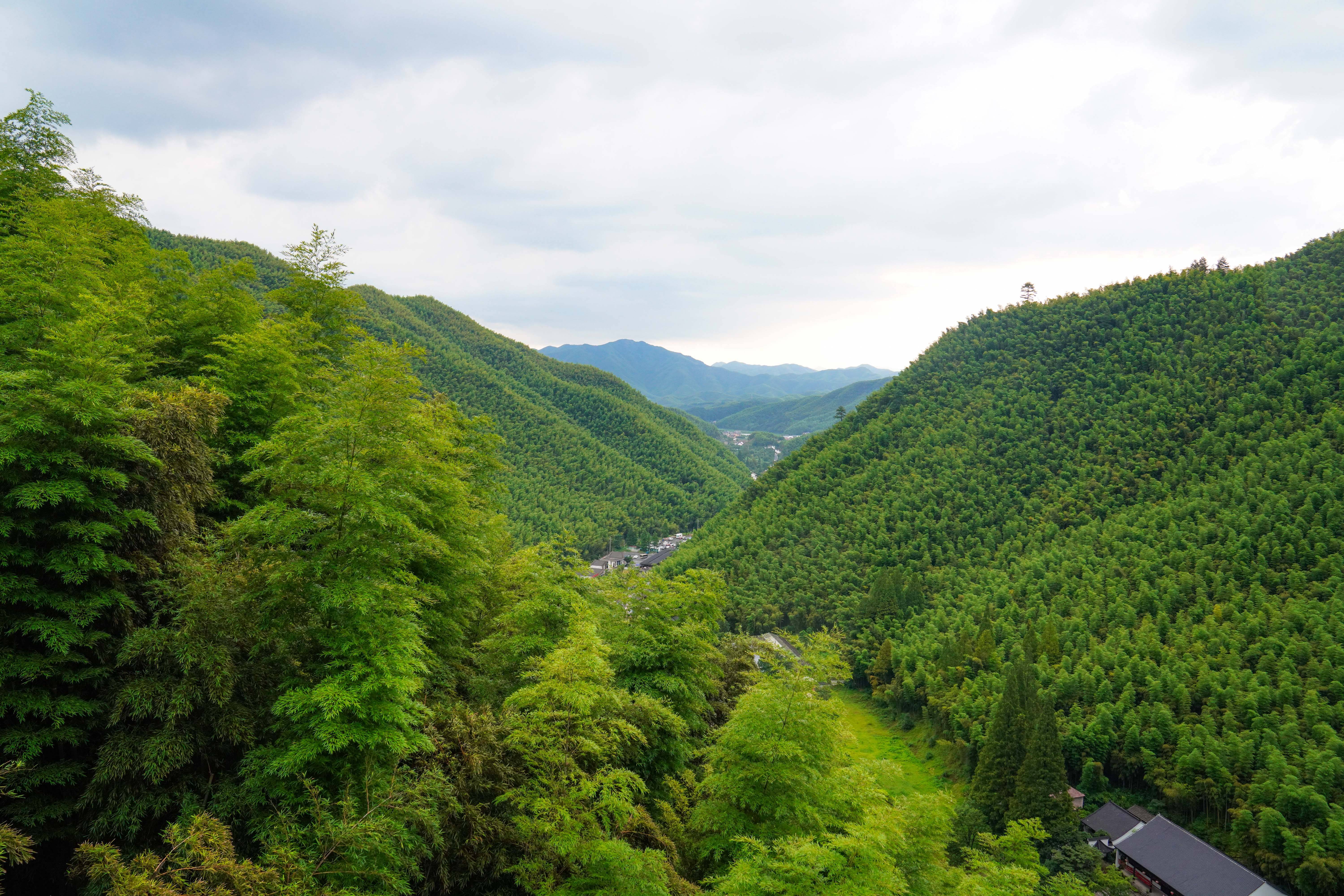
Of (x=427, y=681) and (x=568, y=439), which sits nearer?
(x=427, y=681)

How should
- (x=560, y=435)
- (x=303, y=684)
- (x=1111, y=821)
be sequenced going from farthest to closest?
(x=560, y=435) < (x=1111, y=821) < (x=303, y=684)

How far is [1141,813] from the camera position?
3544 centimetres

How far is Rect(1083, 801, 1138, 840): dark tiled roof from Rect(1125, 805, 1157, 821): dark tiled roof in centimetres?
30

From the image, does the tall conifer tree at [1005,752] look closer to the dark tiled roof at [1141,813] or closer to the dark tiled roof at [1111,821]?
the dark tiled roof at [1111,821]

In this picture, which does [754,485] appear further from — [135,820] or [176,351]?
[135,820]

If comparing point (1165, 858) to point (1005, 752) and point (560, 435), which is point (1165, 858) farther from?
point (560, 435)

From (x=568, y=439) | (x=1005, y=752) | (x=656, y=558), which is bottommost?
(x=656, y=558)

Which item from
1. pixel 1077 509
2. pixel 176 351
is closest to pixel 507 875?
pixel 176 351

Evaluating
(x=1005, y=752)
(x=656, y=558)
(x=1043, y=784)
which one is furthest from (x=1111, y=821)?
(x=656, y=558)

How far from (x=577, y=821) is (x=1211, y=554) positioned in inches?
2396

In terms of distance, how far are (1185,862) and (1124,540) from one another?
3360 centimetres

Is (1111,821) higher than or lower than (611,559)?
lower

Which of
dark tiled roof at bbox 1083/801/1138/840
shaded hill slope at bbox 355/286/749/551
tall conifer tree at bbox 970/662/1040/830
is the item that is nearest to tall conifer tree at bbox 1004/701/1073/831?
tall conifer tree at bbox 970/662/1040/830

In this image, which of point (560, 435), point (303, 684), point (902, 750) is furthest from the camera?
point (560, 435)
